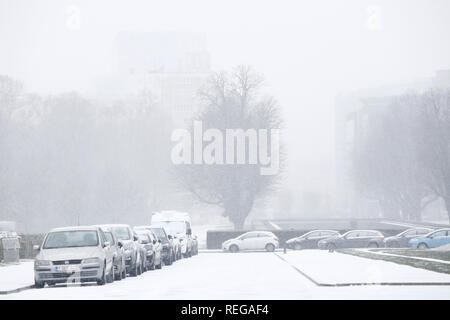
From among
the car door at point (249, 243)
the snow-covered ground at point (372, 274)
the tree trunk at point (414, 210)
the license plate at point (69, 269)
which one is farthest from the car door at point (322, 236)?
the license plate at point (69, 269)

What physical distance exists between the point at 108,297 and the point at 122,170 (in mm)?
81094

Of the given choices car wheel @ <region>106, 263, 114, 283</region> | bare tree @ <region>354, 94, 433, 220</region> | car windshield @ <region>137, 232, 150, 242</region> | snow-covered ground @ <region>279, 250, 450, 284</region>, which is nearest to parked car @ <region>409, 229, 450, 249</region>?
snow-covered ground @ <region>279, 250, 450, 284</region>

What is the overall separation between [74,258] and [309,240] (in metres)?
47.1

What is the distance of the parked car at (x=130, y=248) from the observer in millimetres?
35750

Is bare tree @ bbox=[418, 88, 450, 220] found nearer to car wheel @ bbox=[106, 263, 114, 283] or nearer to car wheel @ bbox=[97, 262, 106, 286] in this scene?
car wheel @ bbox=[106, 263, 114, 283]

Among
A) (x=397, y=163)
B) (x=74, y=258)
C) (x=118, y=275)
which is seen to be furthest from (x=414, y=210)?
(x=74, y=258)

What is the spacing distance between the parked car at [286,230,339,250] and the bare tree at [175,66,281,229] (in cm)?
1690

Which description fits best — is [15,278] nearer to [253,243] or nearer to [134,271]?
[134,271]

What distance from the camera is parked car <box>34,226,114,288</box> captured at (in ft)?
96.6

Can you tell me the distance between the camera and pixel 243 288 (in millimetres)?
26516

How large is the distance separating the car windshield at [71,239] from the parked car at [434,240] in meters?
37.2
